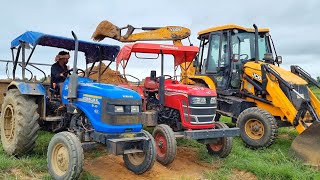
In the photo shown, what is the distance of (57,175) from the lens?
16.9 ft

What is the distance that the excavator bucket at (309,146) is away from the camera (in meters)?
6.69

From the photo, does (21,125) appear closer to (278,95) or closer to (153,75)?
(153,75)

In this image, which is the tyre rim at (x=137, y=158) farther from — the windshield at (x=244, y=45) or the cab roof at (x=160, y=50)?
the windshield at (x=244, y=45)

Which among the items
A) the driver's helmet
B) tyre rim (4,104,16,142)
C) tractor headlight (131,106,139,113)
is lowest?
tyre rim (4,104,16,142)

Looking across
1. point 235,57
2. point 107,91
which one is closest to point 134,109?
point 107,91

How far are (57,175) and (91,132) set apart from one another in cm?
81

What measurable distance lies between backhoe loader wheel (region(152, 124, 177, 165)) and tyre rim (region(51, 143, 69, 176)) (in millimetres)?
1902

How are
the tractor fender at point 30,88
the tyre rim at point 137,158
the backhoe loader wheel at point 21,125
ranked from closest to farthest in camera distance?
the tyre rim at point 137,158 → the backhoe loader wheel at point 21,125 → the tractor fender at point 30,88

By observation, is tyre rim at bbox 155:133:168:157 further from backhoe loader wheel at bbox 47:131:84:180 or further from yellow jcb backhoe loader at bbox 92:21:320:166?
yellow jcb backhoe loader at bbox 92:21:320:166

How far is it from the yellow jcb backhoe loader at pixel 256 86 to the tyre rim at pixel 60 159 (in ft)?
14.2

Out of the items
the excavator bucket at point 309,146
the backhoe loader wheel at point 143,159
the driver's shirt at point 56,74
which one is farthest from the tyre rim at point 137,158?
the excavator bucket at point 309,146

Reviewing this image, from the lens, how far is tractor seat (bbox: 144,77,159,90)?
7.76m

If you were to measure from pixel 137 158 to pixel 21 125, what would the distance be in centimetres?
205

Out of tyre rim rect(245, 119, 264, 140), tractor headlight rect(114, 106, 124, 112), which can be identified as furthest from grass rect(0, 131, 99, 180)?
tyre rim rect(245, 119, 264, 140)
